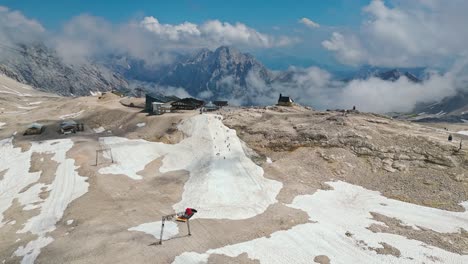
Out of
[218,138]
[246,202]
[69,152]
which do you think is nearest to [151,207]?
[246,202]

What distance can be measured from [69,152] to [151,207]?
106 feet

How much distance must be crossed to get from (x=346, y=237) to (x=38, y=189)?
41.5 metres

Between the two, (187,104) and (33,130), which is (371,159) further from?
(33,130)

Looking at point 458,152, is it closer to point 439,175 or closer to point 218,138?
point 439,175

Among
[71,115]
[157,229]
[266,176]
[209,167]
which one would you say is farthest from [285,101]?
[157,229]

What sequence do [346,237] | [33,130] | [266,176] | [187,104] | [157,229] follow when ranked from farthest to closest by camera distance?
1. [187,104]
2. [33,130]
3. [266,176]
4. [157,229]
5. [346,237]

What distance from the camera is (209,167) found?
168ft

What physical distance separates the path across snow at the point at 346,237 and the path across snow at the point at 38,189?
15897mm

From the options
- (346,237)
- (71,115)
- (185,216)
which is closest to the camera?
Result: (185,216)

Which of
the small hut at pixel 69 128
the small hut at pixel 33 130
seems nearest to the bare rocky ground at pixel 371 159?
the small hut at pixel 69 128

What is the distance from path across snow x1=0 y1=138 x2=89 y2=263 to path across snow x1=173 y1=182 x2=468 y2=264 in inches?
626

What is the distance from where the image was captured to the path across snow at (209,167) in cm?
3978

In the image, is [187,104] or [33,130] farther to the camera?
[187,104]

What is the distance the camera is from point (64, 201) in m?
41.7
